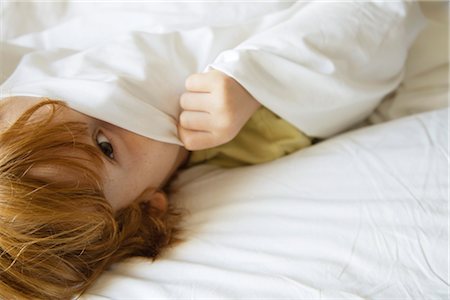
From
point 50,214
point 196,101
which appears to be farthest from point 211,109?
point 50,214

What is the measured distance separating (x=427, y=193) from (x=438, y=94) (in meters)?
0.23

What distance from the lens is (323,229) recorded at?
65 cm

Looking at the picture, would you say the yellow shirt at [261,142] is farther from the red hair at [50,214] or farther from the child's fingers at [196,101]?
the red hair at [50,214]

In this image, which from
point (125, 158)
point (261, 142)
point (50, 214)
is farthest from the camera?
point (261, 142)

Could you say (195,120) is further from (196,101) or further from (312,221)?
(312,221)

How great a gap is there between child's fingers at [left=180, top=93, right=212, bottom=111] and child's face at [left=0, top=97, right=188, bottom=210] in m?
0.06

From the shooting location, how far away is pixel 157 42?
0.75 metres

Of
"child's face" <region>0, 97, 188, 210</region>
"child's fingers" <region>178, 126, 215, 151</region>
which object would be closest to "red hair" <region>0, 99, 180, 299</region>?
"child's face" <region>0, 97, 188, 210</region>

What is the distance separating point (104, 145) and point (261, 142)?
0.80ft

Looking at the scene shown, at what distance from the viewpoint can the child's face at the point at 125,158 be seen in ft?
2.15

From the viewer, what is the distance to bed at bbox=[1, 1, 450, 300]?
0.60 meters

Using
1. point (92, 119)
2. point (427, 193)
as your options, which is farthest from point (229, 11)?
point (427, 193)

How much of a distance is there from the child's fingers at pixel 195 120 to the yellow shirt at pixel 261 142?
94mm

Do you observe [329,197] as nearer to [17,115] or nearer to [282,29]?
[282,29]
